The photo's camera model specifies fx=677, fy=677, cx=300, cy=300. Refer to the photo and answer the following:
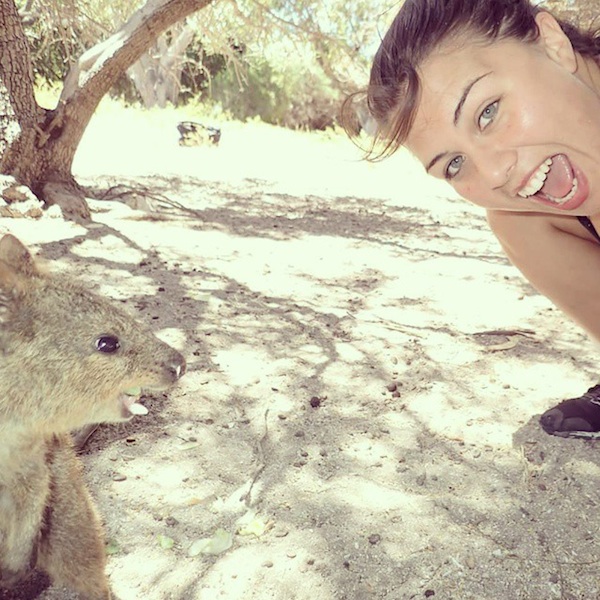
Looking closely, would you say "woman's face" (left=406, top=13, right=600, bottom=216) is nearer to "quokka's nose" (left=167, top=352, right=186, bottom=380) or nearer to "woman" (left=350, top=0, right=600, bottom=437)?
"woman" (left=350, top=0, right=600, bottom=437)

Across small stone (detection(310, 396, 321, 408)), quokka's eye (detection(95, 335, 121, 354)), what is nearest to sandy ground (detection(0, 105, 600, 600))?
small stone (detection(310, 396, 321, 408))

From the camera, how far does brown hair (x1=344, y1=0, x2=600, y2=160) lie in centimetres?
186

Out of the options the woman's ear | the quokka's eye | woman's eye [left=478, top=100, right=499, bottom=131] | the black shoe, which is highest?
the woman's ear

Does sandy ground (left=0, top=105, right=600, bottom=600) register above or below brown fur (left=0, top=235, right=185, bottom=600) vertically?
below

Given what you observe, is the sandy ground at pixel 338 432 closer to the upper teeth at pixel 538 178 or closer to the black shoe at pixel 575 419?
the black shoe at pixel 575 419

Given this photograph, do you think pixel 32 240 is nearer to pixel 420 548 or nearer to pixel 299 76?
pixel 420 548

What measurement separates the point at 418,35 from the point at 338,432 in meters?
1.43

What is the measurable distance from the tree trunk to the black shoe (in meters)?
4.10

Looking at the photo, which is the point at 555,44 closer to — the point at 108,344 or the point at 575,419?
the point at 575,419

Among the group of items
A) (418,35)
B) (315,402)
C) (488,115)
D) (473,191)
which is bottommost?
(315,402)

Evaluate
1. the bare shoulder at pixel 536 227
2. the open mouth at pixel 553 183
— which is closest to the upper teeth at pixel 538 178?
the open mouth at pixel 553 183

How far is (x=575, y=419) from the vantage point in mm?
2502

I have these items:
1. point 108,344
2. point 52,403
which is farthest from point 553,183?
point 52,403

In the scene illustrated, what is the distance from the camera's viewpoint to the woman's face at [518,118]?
5.74 feet
